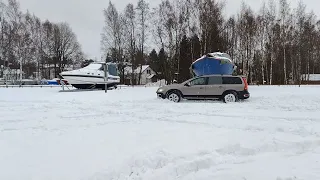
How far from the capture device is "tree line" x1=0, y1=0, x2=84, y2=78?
4588 cm

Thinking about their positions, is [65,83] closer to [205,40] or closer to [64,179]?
[205,40]

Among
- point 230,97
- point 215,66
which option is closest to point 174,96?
point 230,97

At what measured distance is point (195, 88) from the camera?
15.9 meters

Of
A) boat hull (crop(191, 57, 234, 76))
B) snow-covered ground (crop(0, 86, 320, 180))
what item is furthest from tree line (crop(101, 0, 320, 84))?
snow-covered ground (crop(0, 86, 320, 180))

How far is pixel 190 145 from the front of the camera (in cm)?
636

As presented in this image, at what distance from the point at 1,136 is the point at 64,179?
3466 mm

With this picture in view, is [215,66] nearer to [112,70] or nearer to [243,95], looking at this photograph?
[243,95]

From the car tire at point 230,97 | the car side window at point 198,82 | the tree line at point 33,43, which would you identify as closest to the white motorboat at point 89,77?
the car side window at point 198,82

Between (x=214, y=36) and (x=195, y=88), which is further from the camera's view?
(x=214, y=36)

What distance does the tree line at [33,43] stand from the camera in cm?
4588

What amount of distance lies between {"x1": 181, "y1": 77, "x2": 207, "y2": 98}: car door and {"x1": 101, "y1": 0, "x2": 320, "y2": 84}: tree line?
62.6 feet

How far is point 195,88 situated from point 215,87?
3.51ft

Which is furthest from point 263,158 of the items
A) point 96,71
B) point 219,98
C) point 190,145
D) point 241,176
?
point 96,71

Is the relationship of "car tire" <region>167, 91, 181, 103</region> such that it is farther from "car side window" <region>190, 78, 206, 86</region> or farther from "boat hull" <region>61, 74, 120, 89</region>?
"boat hull" <region>61, 74, 120, 89</region>
